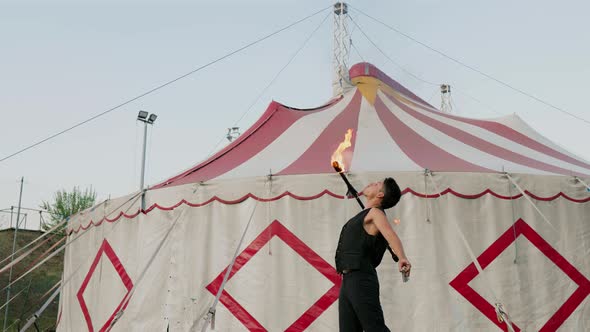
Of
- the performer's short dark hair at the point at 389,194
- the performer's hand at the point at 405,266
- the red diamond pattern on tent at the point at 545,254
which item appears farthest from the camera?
the red diamond pattern on tent at the point at 545,254

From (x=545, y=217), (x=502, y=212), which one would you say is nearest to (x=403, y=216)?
(x=502, y=212)

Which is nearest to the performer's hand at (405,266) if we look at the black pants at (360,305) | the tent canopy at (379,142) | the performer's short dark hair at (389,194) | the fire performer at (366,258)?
the fire performer at (366,258)

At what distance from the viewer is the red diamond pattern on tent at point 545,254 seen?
16.4 ft

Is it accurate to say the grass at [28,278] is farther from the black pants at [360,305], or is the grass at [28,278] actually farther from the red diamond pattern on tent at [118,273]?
the black pants at [360,305]

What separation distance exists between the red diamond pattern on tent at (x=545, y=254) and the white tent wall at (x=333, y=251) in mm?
26

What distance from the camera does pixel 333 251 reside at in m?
5.11

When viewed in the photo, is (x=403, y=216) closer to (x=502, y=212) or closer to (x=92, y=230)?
(x=502, y=212)

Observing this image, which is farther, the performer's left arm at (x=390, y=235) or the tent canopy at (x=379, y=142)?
the tent canopy at (x=379, y=142)

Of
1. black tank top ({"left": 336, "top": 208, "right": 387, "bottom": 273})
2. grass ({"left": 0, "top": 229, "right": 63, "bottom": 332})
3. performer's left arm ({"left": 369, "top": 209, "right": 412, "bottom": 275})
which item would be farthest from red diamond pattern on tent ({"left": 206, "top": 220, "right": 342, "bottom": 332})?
grass ({"left": 0, "top": 229, "right": 63, "bottom": 332})

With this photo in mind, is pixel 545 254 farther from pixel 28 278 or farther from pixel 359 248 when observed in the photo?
pixel 28 278

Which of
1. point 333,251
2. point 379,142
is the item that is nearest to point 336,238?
point 333,251

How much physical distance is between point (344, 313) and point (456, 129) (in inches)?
166

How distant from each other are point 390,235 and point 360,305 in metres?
0.37

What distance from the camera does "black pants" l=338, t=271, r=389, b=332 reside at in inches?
112
